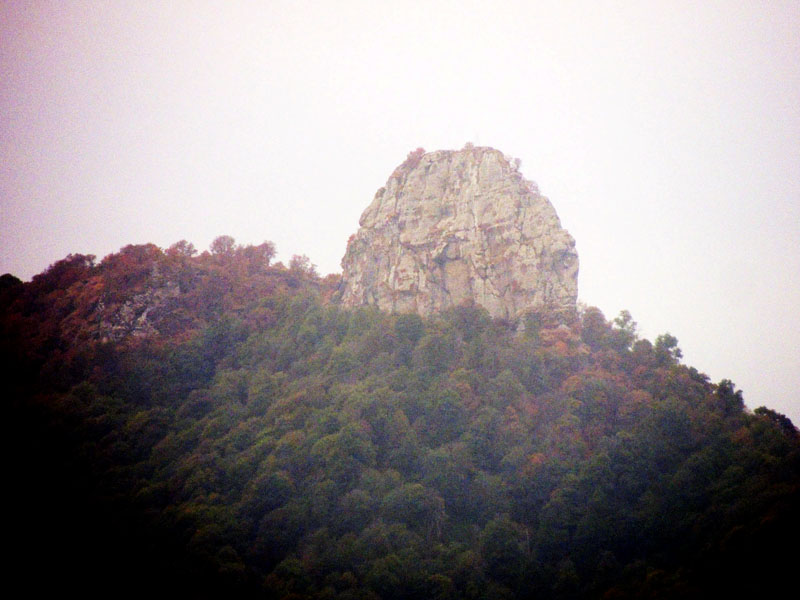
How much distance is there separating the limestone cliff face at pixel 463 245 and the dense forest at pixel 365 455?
278 cm

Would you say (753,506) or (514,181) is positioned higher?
(514,181)

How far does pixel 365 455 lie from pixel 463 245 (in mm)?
24446

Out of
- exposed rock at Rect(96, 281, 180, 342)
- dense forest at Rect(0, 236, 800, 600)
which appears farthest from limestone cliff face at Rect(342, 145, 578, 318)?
exposed rock at Rect(96, 281, 180, 342)

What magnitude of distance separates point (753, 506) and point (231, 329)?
42989 mm

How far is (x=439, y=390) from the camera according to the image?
154 ft

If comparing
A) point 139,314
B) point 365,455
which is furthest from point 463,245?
point 139,314

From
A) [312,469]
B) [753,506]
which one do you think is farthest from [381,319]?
[753,506]

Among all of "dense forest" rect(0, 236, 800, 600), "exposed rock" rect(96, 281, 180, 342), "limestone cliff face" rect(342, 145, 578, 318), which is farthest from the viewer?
"limestone cliff face" rect(342, 145, 578, 318)

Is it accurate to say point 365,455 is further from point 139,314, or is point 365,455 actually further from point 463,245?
point 139,314

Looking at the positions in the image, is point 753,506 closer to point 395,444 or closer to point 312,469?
point 395,444

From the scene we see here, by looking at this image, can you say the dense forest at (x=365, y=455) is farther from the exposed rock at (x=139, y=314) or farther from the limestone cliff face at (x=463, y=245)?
the limestone cliff face at (x=463, y=245)

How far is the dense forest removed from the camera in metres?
30.9

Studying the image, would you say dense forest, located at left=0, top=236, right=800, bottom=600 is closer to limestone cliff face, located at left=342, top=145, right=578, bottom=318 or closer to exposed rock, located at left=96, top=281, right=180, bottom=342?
exposed rock, located at left=96, top=281, right=180, bottom=342

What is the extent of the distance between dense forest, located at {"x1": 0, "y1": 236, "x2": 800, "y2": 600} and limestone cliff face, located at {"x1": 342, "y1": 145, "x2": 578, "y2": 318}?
9.11 feet
